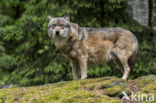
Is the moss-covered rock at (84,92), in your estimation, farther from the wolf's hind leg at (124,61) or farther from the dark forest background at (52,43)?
the dark forest background at (52,43)

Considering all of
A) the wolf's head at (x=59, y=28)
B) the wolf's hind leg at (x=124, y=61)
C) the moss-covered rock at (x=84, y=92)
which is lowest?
the moss-covered rock at (x=84, y=92)

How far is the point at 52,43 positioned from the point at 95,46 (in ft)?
6.75

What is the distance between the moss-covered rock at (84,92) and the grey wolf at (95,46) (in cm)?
115

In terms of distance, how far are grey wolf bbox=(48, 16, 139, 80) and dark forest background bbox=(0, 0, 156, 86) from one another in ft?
4.36

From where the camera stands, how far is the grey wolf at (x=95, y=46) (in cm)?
770

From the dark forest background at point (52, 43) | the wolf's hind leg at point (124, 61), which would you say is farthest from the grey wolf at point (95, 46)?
the dark forest background at point (52, 43)

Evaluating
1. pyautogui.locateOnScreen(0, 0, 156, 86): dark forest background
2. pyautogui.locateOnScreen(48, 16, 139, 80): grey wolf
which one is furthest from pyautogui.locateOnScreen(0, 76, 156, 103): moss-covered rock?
pyautogui.locateOnScreen(0, 0, 156, 86): dark forest background

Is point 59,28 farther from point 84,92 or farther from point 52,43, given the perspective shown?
point 52,43

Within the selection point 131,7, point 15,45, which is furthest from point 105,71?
point 15,45

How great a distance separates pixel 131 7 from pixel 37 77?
4288 millimetres

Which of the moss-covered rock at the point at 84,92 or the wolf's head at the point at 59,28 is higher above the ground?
the wolf's head at the point at 59,28

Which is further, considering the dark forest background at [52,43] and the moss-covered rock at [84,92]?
the dark forest background at [52,43]

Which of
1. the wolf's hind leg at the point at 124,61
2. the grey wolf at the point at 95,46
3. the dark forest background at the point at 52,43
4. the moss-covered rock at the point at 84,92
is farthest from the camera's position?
the dark forest background at the point at 52,43

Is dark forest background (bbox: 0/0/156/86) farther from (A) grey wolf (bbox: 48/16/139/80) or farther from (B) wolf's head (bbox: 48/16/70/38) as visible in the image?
(B) wolf's head (bbox: 48/16/70/38)
